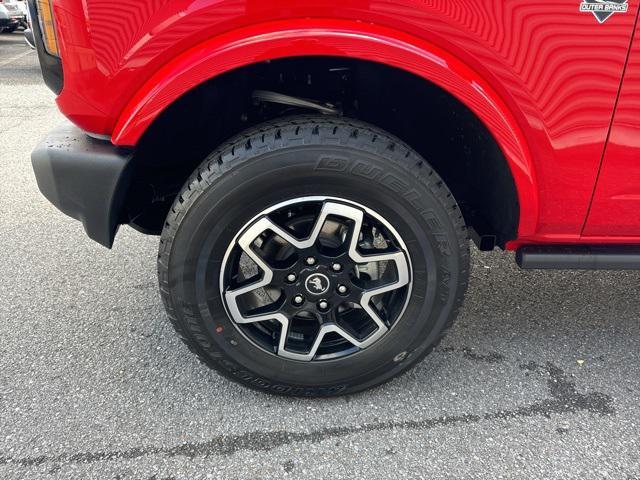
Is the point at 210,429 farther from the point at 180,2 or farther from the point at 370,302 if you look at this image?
the point at 180,2

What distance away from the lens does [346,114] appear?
6.90 feet

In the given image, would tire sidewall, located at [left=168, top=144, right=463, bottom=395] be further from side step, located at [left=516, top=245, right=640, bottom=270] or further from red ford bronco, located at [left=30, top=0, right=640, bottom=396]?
side step, located at [left=516, top=245, right=640, bottom=270]

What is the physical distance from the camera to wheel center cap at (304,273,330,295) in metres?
1.79

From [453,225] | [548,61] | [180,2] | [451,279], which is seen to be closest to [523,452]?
[451,279]

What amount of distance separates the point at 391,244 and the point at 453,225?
0.22 meters

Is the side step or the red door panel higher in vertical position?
the red door panel

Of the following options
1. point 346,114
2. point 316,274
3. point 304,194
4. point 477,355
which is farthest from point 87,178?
point 477,355

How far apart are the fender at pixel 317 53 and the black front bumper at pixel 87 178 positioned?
0.16m

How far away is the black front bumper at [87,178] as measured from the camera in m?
1.69

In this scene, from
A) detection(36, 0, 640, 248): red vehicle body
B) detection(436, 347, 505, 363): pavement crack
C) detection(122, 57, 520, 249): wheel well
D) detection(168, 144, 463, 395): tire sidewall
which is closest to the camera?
detection(36, 0, 640, 248): red vehicle body

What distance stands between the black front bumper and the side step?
1.47m

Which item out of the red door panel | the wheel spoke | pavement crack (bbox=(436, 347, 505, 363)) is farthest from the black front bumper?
the red door panel

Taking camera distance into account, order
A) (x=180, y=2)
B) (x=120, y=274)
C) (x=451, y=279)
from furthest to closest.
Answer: (x=120, y=274)
(x=451, y=279)
(x=180, y=2)

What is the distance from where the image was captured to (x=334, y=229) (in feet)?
6.04
